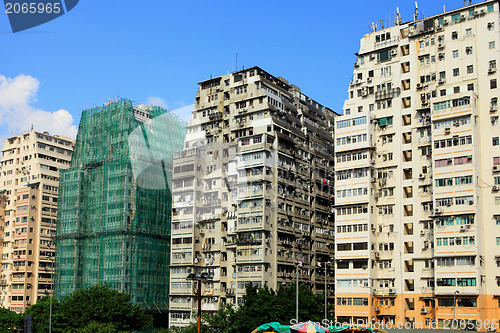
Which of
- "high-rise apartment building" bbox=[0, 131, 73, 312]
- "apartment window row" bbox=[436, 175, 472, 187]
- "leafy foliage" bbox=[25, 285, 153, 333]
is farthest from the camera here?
"high-rise apartment building" bbox=[0, 131, 73, 312]

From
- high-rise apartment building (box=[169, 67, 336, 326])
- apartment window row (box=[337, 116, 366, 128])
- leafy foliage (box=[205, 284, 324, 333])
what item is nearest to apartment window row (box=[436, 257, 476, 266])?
leafy foliage (box=[205, 284, 324, 333])

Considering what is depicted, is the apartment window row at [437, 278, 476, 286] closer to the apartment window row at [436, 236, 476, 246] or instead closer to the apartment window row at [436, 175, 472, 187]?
the apartment window row at [436, 236, 476, 246]

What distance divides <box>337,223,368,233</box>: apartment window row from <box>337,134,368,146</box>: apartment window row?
10293mm

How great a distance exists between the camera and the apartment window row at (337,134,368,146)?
78.2 metres

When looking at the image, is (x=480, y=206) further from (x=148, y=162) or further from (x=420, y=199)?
(x=148, y=162)

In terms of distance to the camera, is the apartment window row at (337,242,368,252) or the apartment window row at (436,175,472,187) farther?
the apartment window row at (337,242,368,252)

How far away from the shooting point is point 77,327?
78250mm

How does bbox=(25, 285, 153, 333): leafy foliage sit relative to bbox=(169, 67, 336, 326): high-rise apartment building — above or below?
below

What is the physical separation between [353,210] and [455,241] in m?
13.1

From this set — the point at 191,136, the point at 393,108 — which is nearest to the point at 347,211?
the point at 393,108

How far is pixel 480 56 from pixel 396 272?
86.4 feet

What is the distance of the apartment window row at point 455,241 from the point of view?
2665 inches

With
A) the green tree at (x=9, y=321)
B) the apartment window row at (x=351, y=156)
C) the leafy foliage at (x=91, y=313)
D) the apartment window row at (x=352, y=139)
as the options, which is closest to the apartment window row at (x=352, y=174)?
the apartment window row at (x=351, y=156)

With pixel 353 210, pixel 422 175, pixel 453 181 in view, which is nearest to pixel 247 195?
pixel 353 210
